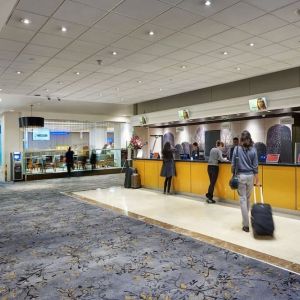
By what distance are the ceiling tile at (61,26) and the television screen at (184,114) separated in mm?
6552

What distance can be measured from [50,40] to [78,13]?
1.33 meters

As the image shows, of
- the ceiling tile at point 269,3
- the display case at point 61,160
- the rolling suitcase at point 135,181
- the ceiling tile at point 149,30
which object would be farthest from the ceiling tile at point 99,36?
the display case at point 61,160

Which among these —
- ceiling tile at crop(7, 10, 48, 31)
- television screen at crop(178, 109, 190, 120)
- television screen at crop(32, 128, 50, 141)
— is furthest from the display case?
ceiling tile at crop(7, 10, 48, 31)

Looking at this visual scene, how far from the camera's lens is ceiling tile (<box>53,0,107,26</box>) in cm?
425

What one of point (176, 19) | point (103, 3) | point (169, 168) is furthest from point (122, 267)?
point (169, 168)

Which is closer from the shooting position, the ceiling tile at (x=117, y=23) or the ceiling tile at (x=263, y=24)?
the ceiling tile at (x=117, y=23)

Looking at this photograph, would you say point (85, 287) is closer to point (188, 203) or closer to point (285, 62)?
point (188, 203)

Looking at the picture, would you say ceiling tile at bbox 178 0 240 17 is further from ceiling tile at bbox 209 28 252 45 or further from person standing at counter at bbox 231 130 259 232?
person standing at counter at bbox 231 130 259 232

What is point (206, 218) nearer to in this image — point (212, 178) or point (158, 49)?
point (212, 178)

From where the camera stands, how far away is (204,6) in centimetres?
432

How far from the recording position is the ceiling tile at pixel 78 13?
4.25 metres

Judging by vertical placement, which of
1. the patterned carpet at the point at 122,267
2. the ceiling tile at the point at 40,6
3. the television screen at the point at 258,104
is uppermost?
the ceiling tile at the point at 40,6

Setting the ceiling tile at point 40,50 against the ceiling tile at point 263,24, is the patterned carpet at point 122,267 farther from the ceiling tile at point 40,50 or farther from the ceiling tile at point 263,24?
the ceiling tile at point 263,24

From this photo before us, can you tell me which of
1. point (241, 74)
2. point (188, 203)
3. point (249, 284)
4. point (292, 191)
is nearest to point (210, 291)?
point (249, 284)
